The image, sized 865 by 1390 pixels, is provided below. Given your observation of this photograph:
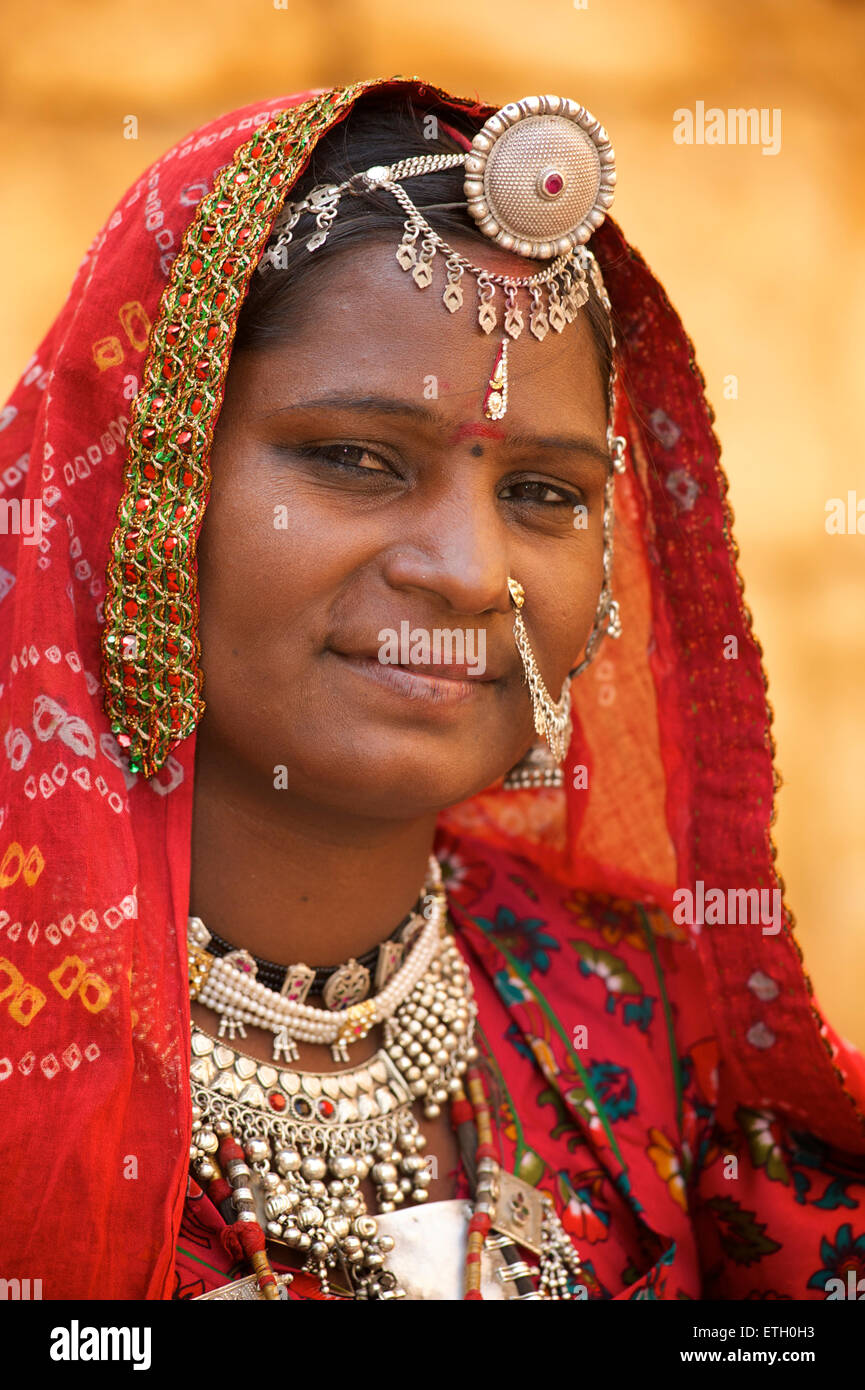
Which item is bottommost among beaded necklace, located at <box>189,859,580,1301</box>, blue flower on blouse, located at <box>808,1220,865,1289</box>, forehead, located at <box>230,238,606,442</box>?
blue flower on blouse, located at <box>808,1220,865,1289</box>

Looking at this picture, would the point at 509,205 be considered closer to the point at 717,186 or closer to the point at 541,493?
the point at 541,493

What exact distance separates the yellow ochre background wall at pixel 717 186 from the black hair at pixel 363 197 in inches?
79.7

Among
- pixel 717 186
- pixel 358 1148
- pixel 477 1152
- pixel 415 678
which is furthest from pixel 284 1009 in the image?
pixel 717 186

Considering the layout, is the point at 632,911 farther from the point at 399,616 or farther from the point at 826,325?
the point at 826,325

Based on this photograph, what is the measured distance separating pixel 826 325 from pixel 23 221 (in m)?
2.18

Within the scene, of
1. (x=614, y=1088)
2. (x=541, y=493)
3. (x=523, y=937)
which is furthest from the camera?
(x=523, y=937)

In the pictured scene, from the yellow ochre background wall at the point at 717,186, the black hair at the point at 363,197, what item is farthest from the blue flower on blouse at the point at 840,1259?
the yellow ochre background wall at the point at 717,186

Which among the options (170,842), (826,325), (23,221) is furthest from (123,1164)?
(826,325)

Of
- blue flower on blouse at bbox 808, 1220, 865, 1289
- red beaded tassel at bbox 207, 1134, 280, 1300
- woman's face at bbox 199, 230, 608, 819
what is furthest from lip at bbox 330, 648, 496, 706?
blue flower on blouse at bbox 808, 1220, 865, 1289

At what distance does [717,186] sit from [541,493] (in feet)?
8.40

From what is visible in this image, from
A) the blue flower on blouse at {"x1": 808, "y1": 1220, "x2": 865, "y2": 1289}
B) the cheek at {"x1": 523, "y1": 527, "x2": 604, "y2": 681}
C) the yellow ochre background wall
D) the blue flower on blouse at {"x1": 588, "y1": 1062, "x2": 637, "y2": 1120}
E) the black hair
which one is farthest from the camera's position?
the yellow ochre background wall

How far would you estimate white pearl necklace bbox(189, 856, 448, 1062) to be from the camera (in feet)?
5.12

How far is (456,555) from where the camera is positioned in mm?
1431

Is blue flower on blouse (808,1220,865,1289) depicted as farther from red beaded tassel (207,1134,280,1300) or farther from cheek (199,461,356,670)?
cheek (199,461,356,670)
